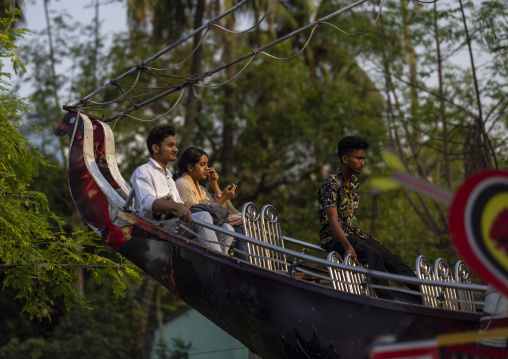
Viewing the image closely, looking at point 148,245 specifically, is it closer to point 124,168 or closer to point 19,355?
point 19,355

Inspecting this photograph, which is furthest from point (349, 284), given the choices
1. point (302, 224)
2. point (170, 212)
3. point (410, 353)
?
point (302, 224)

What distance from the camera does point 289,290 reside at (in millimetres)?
6023

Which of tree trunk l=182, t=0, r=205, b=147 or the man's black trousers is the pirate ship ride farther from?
tree trunk l=182, t=0, r=205, b=147

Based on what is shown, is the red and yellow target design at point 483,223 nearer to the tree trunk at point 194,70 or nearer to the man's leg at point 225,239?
the man's leg at point 225,239

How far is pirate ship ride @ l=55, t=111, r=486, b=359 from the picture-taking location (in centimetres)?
562

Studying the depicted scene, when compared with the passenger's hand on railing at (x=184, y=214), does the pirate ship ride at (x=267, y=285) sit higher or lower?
lower

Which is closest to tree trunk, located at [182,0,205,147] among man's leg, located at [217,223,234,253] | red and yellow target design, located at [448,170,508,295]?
man's leg, located at [217,223,234,253]

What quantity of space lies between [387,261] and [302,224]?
16.1m

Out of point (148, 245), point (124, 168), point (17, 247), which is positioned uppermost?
point (124, 168)

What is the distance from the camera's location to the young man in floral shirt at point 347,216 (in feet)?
21.5

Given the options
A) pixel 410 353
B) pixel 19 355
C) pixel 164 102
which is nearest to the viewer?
pixel 410 353

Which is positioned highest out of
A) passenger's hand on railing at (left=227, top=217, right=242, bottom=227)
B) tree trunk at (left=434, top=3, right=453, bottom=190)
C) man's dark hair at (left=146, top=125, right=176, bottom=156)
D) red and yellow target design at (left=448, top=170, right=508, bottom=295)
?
tree trunk at (left=434, top=3, right=453, bottom=190)

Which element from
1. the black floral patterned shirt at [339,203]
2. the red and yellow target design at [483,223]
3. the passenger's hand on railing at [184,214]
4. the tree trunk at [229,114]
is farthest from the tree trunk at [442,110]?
the red and yellow target design at [483,223]

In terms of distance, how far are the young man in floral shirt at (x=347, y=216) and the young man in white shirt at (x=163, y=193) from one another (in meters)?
0.86
